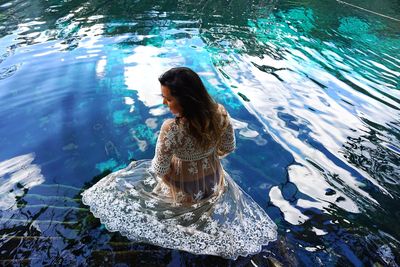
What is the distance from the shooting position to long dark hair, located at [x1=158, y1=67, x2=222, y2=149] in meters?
2.00

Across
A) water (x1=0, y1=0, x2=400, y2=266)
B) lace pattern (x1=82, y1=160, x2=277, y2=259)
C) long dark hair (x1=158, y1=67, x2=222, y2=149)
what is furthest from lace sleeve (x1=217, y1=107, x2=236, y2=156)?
water (x1=0, y1=0, x2=400, y2=266)

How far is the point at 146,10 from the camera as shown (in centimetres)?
886

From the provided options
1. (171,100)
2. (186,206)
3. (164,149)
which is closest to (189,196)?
(186,206)

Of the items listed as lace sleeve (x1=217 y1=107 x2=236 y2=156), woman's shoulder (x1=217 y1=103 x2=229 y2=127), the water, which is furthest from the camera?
the water

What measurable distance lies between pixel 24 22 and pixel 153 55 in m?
3.55

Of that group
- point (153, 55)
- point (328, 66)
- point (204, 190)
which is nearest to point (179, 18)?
point (153, 55)

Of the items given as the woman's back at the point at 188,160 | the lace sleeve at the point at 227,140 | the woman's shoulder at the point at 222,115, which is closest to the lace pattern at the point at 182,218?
the woman's back at the point at 188,160

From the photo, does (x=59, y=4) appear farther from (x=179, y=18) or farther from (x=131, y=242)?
(x=131, y=242)

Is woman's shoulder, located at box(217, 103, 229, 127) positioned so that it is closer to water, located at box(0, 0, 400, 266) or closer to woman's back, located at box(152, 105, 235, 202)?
woman's back, located at box(152, 105, 235, 202)

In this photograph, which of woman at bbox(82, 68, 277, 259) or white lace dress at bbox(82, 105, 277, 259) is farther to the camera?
white lace dress at bbox(82, 105, 277, 259)

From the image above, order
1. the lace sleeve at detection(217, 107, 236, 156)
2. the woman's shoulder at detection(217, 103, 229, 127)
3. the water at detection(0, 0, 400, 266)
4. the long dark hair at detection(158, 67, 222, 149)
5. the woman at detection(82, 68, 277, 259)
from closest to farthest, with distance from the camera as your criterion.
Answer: the long dark hair at detection(158, 67, 222, 149) < the woman at detection(82, 68, 277, 259) < the woman's shoulder at detection(217, 103, 229, 127) < the lace sleeve at detection(217, 107, 236, 156) < the water at detection(0, 0, 400, 266)

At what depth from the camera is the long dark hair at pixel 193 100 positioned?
2.00 m

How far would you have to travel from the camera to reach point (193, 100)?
2037mm

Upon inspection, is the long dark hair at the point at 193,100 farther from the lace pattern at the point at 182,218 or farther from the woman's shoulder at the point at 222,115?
the lace pattern at the point at 182,218
